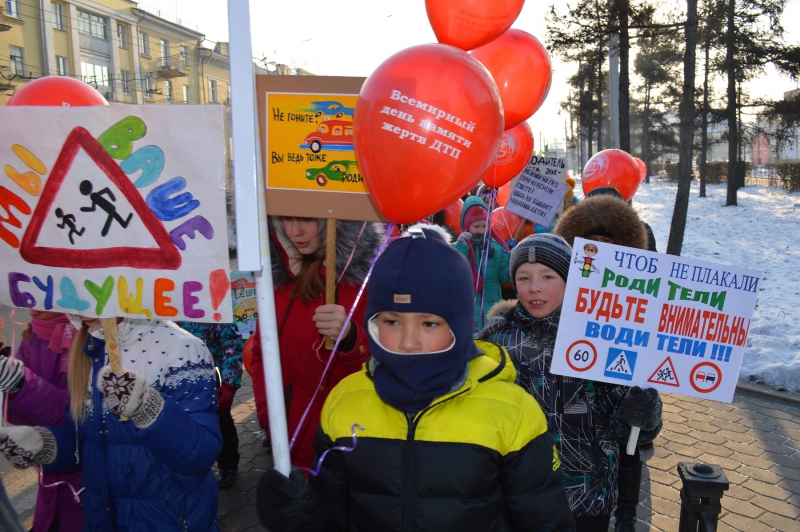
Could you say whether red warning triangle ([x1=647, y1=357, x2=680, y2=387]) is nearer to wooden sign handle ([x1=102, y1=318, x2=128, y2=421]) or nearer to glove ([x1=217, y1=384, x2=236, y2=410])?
wooden sign handle ([x1=102, y1=318, x2=128, y2=421])

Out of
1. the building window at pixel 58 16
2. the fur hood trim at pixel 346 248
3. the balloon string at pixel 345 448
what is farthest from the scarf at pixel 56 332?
the building window at pixel 58 16

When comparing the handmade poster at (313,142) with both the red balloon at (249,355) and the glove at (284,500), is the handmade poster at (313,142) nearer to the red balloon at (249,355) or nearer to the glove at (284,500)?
the red balloon at (249,355)

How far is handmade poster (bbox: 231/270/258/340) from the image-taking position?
4.62 metres

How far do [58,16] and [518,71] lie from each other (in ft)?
118

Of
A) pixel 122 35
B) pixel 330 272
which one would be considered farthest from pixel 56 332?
pixel 122 35

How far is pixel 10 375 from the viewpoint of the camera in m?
2.12

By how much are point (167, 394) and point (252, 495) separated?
2.56 meters

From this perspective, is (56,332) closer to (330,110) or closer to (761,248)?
(330,110)

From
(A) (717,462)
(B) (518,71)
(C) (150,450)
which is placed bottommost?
(A) (717,462)

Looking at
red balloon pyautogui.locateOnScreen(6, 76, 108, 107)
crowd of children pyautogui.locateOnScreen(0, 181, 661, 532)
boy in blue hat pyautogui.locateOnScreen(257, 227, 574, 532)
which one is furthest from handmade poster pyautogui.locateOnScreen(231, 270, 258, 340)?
boy in blue hat pyautogui.locateOnScreen(257, 227, 574, 532)

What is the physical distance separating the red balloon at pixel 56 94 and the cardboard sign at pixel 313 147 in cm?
143

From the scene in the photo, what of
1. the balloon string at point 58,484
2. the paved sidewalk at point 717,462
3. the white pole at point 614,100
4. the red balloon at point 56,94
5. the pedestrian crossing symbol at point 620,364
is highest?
the white pole at point 614,100

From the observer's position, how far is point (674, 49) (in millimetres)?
25297

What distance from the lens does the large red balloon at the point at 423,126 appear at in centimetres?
209
